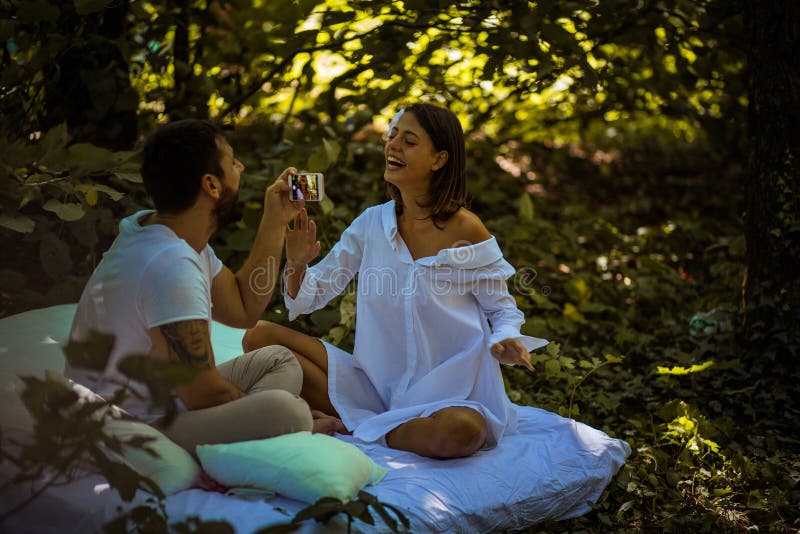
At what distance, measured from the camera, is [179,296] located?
2029 millimetres

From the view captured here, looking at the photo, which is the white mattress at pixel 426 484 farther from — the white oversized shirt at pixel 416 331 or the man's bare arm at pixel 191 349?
the man's bare arm at pixel 191 349

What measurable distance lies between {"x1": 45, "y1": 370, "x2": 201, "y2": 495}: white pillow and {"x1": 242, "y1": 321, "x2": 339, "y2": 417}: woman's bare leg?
29.2 inches

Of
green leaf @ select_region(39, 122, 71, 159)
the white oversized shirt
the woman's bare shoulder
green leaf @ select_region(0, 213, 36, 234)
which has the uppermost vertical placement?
green leaf @ select_region(39, 122, 71, 159)

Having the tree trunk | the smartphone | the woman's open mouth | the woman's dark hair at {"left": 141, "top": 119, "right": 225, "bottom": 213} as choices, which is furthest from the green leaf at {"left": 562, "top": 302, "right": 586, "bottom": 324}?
the woman's dark hair at {"left": 141, "top": 119, "right": 225, "bottom": 213}

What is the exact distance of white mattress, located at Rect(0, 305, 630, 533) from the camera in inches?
79.6

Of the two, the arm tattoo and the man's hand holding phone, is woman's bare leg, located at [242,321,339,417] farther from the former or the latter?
the arm tattoo

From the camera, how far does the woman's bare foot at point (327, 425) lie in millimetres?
2652

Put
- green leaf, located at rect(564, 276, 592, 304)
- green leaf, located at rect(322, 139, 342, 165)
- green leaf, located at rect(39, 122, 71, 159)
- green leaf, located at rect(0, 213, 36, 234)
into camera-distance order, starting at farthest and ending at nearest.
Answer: green leaf, located at rect(564, 276, 592, 304), green leaf, located at rect(322, 139, 342, 165), green leaf, located at rect(0, 213, 36, 234), green leaf, located at rect(39, 122, 71, 159)

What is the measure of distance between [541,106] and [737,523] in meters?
4.47

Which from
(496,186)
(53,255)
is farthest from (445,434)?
(496,186)

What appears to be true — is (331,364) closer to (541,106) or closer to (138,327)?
(138,327)

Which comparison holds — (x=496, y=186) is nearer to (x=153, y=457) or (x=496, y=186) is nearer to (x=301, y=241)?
(x=301, y=241)

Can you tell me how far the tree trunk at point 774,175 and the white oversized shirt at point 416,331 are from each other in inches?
58.5

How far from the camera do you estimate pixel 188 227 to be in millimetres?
2195
